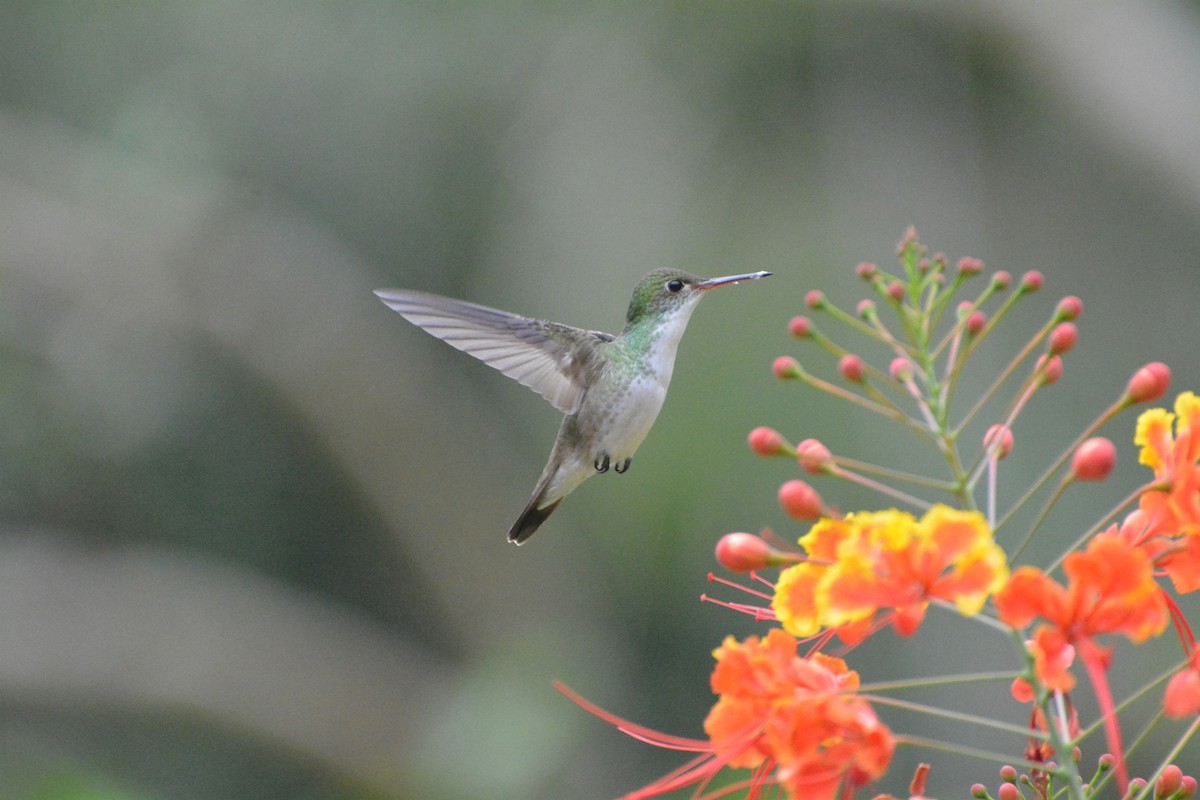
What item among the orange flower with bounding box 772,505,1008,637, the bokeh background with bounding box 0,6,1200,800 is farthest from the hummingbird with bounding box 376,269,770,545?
the bokeh background with bounding box 0,6,1200,800

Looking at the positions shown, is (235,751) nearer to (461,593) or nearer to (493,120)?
(461,593)

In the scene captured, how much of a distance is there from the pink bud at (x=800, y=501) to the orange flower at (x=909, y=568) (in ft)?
0.15

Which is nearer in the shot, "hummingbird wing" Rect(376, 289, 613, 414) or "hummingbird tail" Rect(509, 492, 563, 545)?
"hummingbird wing" Rect(376, 289, 613, 414)

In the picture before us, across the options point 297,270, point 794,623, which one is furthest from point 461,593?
point 794,623

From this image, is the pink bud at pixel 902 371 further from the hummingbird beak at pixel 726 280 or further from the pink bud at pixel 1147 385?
the hummingbird beak at pixel 726 280

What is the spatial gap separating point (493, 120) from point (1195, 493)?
580cm

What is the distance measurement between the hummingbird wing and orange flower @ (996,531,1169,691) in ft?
4.29

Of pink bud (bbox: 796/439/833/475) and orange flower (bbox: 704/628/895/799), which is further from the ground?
pink bud (bbox: 796/439/833/475)

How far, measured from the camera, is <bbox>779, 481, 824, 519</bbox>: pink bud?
1.34m

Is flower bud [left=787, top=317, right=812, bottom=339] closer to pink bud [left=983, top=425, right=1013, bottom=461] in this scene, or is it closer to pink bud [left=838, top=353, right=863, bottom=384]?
pink bud [left=838, top=353, right=863, bottom=384]

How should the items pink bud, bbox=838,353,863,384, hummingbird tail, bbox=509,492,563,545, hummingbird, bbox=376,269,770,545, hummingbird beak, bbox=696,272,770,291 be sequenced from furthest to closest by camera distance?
hummingbird tail, bbox=509,492,563,545 → hummingbird, bbox=376,269,770,545 → hummingbird beak, bbox=696,272,770,291 → pink bud, bbox=838,353,863,384

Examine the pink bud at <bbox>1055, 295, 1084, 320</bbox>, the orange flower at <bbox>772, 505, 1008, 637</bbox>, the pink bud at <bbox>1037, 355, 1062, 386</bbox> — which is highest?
the pink bud at <bbox>1055, 295, 1084, 320</bbox>

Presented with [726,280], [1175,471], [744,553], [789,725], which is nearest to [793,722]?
[789,725]

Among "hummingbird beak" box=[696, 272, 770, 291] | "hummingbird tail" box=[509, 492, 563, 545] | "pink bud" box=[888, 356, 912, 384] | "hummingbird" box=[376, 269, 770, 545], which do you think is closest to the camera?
"pink bud" box=[888, 356, 912, 384]
